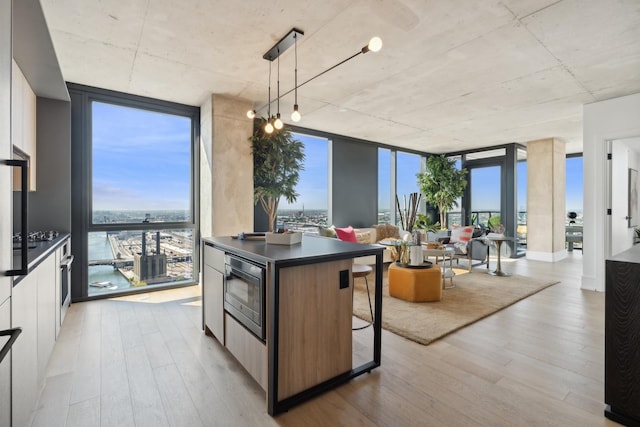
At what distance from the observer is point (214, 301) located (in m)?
2.79

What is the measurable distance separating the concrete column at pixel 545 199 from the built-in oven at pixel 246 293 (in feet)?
24.8

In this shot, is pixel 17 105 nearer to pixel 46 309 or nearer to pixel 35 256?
pixel 35 256

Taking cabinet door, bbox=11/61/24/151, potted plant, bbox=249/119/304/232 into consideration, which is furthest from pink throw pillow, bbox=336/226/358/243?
cabinet door, bbox=11/61/24/151

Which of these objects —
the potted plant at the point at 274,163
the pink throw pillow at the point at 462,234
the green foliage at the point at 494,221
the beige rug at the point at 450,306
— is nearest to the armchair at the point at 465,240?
the pink throw pillow at the point at 462,234

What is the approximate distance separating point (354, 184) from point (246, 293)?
5.22 meters

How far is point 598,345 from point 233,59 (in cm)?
437

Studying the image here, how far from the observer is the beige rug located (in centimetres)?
314

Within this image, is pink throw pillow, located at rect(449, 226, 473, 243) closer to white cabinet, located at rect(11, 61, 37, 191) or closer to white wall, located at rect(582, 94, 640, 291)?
white wall, located at rect(582, 94, 640, 291)

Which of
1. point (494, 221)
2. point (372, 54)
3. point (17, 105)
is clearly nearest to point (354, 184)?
point (494, 221)

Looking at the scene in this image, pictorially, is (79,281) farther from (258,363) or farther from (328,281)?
(328,281)

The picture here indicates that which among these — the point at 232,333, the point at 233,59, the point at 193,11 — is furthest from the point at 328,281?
the point at 233,59

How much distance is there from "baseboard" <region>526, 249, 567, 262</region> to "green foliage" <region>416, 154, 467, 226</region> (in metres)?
2.08

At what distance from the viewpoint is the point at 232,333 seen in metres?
2.44

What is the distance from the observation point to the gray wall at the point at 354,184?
22.2ft
